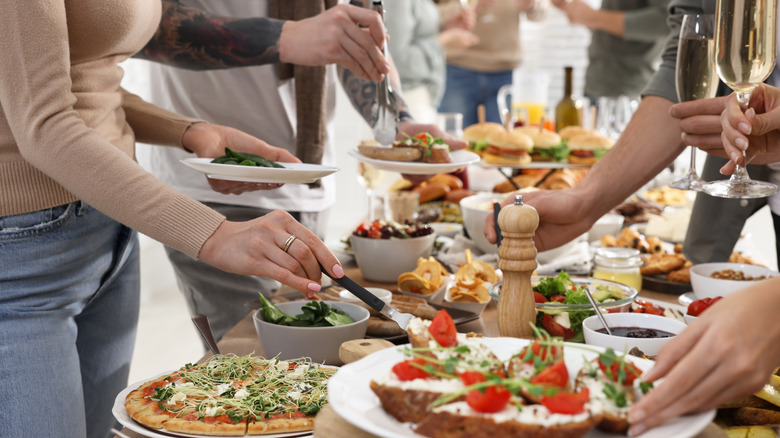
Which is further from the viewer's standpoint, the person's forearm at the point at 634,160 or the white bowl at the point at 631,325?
the person's forearm at the point at 634,160

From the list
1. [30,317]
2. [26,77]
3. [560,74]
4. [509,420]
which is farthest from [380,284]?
[560,74]

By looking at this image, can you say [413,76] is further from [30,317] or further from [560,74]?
[30,317]

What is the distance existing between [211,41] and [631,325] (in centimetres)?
131

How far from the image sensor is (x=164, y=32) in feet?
6.40

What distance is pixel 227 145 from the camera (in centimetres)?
179

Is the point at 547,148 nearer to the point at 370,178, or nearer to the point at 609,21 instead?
the point at 370,178

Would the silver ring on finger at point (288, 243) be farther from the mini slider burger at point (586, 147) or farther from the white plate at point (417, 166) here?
the mini slider burger at point (586, 147)

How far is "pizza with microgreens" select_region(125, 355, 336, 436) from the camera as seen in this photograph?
98 centimetres

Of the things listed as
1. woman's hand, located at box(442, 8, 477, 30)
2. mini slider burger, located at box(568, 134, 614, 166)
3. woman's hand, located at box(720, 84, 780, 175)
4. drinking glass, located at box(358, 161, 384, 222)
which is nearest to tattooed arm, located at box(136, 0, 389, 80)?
drinking glass, located at box(358, 161, 384, 222)

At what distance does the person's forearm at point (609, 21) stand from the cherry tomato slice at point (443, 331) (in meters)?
4.46

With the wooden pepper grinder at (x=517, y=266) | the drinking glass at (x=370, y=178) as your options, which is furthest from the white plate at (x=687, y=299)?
the drinking glass at (x=370, y=178)

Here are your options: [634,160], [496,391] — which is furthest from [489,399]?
[634,160]

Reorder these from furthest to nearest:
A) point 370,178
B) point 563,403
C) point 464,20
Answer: point 464,20 → point 370,178 → point 563,403

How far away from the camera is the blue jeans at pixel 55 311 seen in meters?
1.36
